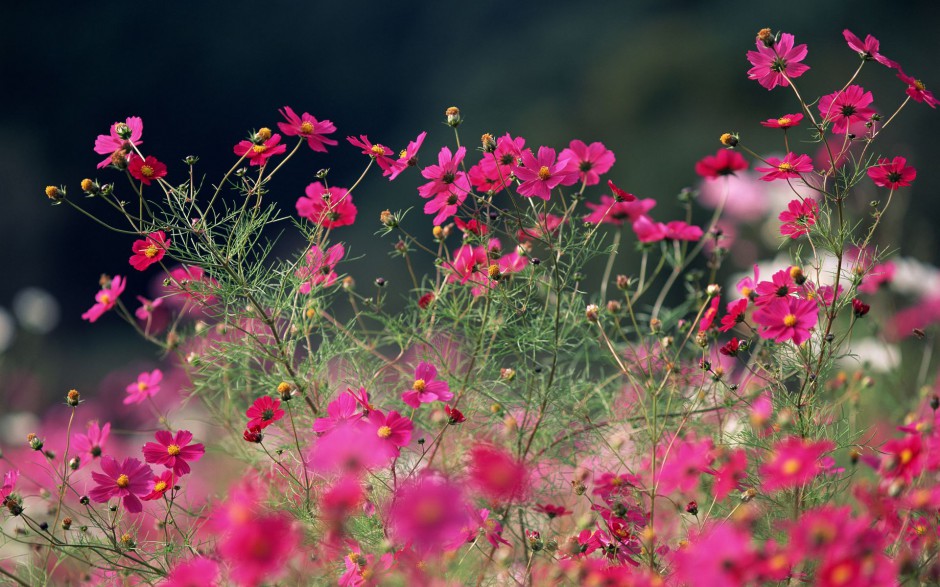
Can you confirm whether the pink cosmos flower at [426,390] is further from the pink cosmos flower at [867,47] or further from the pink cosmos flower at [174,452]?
the pink cosmos flower at [867,47]

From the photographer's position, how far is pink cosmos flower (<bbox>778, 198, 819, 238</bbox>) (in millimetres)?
748

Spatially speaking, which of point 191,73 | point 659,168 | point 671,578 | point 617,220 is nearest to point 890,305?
point 617,220

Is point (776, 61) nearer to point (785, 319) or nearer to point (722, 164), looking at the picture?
point (722, 164)

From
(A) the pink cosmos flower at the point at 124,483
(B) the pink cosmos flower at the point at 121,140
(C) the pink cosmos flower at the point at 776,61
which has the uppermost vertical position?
(C) the pink cosmos flower at the point at 776,61

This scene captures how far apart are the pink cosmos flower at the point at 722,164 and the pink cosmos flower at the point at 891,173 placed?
0.14 m

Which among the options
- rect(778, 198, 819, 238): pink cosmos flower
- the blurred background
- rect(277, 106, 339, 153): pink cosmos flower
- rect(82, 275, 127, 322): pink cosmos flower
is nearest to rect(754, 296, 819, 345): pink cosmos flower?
rect(778, 198, 819, 238): pink cosmos flower

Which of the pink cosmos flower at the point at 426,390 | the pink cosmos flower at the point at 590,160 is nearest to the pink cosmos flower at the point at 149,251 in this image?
the pink cosmos flower at the point at 426,390

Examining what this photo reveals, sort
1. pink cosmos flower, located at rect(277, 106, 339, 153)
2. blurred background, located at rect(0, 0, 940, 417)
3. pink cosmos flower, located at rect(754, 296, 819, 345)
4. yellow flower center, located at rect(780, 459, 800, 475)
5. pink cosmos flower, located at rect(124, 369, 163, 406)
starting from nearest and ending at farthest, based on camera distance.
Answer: yellow flower center, located at rect(780, 459, 800, 475) < pink cosmos flower, located at rect(754, 296, 819, 345) < pink cosmos flower, located at rect(277, 106, 339, 153) < pink cosmos flower, located at rect(124, 369, 163, 406) < blurred background, located at rect(0, 0, 940, 417)

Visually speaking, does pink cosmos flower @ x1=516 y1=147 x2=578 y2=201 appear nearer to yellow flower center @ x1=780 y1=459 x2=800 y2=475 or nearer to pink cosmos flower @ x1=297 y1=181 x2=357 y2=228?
pink cosmos flower @ x1=297 y1=181 x2=357 y2=228

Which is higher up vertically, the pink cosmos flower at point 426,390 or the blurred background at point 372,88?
the blurred background at point 372,88

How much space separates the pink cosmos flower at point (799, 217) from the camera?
0.75m

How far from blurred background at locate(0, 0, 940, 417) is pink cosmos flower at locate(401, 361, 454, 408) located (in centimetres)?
286

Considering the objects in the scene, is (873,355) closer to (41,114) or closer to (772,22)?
(772,22)

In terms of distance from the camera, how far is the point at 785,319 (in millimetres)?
669
